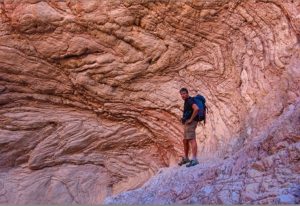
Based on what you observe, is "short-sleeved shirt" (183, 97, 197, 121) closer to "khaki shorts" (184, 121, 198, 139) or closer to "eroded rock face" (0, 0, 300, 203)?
"khaki shorts" (184, 121, 198, 139)

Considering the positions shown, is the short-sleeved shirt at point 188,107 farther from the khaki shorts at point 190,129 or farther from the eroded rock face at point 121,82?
the eroded rock face at point 121,82

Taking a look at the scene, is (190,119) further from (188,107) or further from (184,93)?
(184,93)

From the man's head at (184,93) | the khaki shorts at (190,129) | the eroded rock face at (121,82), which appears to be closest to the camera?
the man's head at (184,93)

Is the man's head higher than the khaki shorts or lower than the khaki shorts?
higher

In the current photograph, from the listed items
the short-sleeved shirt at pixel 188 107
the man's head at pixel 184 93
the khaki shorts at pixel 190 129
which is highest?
the man's head at pixel 184 93

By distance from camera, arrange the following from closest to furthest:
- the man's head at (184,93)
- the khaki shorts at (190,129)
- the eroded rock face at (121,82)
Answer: the man's head at (184,93) < the khaki shorts at (190,129) < the eroded rock face at (121,82)

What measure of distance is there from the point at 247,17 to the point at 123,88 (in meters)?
3.33

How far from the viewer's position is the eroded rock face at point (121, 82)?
9.26 metres

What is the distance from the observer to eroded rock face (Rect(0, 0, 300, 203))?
9258 millimetres

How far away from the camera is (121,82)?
1111 cm

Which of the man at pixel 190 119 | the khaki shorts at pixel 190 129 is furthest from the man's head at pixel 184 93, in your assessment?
the khaki shorts at pixel 190 129

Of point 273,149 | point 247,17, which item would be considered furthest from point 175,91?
point 273,149

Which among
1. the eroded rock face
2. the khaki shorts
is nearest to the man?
the khaki shorts

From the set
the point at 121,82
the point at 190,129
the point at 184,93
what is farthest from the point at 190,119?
the point at 121,82
